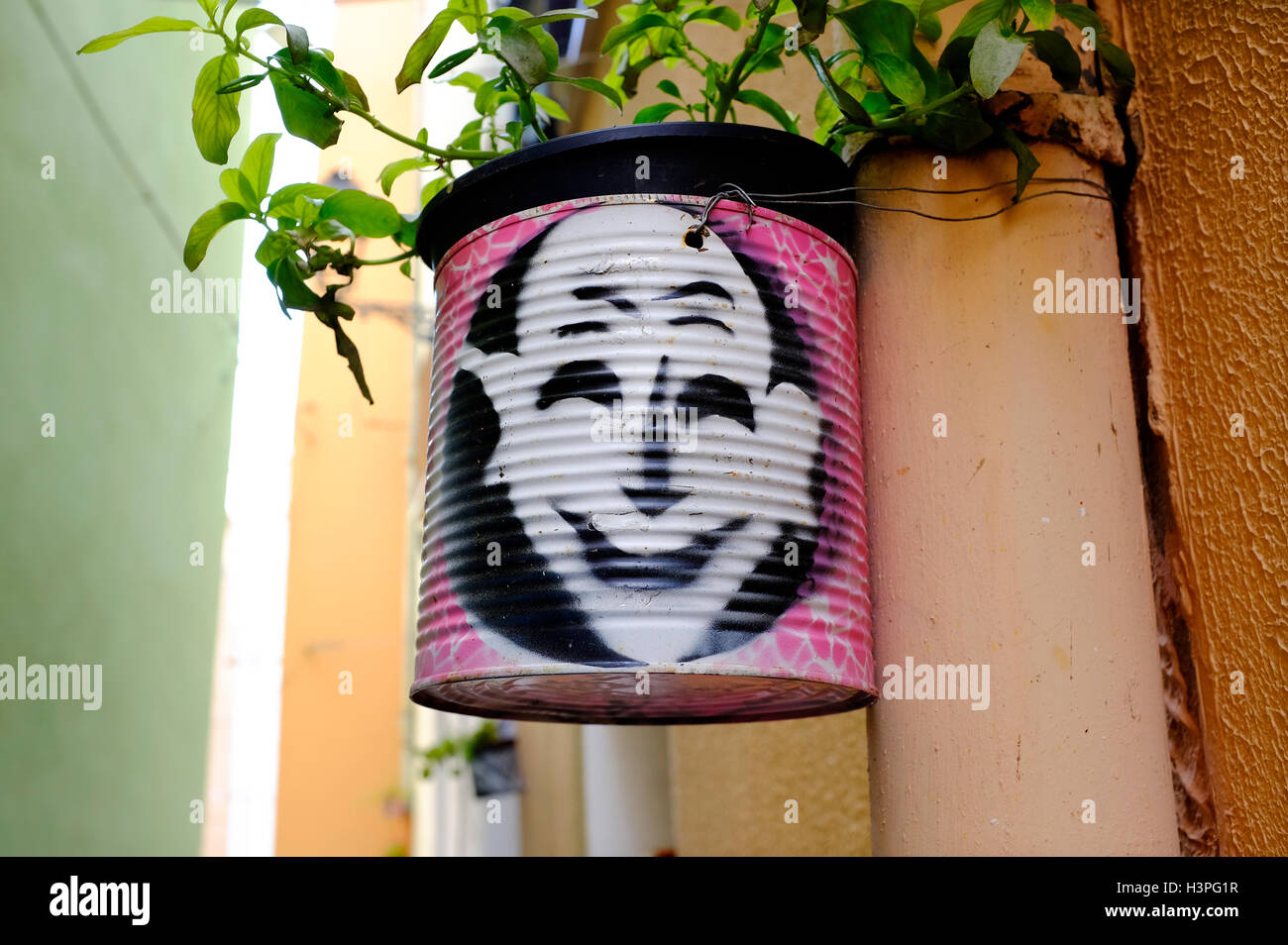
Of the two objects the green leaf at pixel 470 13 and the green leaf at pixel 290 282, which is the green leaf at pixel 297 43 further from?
the green leaf at pixel 290 282

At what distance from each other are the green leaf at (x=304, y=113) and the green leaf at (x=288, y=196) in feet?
0.39

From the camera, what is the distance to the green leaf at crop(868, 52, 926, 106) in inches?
41.4

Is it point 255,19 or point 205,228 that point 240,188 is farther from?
point 255,19

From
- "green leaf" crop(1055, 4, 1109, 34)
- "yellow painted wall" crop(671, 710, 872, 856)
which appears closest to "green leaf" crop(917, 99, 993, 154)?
A: "green leaf" crop(1055, 4, 1109, 34)

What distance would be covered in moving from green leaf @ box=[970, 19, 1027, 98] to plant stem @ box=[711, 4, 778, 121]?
209mm

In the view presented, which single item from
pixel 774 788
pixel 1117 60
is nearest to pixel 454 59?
pixel 1117 60

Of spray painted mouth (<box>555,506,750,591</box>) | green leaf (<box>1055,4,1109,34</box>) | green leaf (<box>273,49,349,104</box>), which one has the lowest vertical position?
spray painted mouth (<box>555,506,750,591</box>)

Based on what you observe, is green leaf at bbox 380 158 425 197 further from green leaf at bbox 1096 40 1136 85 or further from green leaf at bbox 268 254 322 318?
green leaf at bbox 1096 40 1136 85

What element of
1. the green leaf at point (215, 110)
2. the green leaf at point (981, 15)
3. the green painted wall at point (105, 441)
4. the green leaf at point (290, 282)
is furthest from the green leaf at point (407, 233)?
the green painted wall at point (105, 441)

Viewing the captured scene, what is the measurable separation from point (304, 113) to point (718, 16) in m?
0.52

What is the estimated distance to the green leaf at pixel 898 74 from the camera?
1053 millimetres

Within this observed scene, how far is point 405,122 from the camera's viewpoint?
7922mm

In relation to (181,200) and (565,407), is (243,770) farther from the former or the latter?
(565,407)
